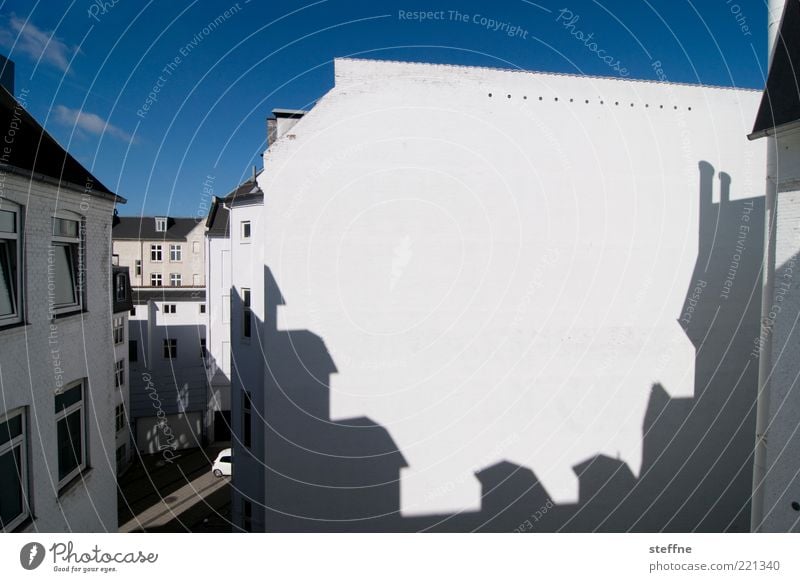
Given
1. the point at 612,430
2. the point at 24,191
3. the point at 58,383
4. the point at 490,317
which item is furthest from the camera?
the point at 612,430

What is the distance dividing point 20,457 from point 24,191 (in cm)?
175

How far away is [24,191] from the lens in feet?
8.44

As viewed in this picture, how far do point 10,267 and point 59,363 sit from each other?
0.76m

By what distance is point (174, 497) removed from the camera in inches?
378

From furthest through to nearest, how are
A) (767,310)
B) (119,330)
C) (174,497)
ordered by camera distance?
(174,497) < (119,330) < (767,310)

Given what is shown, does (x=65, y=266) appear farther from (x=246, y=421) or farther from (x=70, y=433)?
(x=246, y=421)

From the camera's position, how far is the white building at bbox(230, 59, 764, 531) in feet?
16.2

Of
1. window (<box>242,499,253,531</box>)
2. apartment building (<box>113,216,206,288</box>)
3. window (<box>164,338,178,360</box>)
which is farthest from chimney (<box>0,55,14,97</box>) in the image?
window (<box>164,338,178,360</box>)

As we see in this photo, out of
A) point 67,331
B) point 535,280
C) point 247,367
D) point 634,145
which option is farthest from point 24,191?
point 634,145

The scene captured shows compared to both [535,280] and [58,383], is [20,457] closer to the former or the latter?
[58,383]

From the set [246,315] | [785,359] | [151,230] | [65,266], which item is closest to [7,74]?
[65,266]

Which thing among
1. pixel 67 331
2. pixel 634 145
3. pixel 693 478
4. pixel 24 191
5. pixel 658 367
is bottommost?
pixel 693 478

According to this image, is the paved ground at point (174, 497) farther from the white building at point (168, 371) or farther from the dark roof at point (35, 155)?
the dark roof at point (35, 155)
